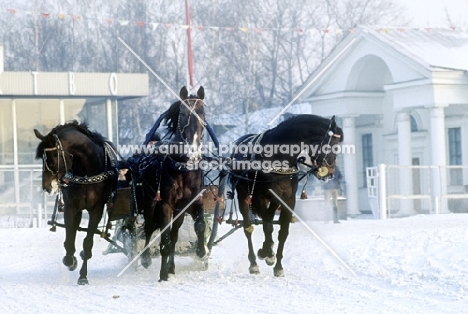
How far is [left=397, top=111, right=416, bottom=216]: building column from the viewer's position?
3109cm

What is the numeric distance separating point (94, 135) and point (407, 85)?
18.1m

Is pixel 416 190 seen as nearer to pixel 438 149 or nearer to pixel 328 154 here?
pixel 438 149

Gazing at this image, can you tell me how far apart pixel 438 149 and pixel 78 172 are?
1800cm

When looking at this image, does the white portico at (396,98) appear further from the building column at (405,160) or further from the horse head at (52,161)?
the horse head at (52,161)

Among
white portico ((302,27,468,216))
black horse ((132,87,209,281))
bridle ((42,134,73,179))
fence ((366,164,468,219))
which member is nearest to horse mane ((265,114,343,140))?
black horse ((132,87,209,281))

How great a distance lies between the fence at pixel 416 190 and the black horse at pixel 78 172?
15.7 m

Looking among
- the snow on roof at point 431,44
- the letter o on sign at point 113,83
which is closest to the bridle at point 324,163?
the snow on roof at point 431,44

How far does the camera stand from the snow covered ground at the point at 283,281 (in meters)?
11.2

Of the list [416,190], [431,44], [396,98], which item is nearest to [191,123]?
[416,190]

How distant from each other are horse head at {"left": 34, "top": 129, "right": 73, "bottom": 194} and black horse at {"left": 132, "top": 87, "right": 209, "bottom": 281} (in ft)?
3.26

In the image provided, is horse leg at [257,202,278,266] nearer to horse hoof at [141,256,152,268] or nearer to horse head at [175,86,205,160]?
horse hoof at [141,256,152,268]

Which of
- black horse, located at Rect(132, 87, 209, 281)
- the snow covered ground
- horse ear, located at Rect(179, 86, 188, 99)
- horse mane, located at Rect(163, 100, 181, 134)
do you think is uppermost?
horse ear, located at Rect(179, 86, 188, 99)

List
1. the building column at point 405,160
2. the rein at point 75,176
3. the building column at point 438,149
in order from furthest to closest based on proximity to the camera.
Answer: the building column at point 405,160, the building column at point 438,149, the rein at point 75,176

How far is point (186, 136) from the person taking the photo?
13.3 metres
